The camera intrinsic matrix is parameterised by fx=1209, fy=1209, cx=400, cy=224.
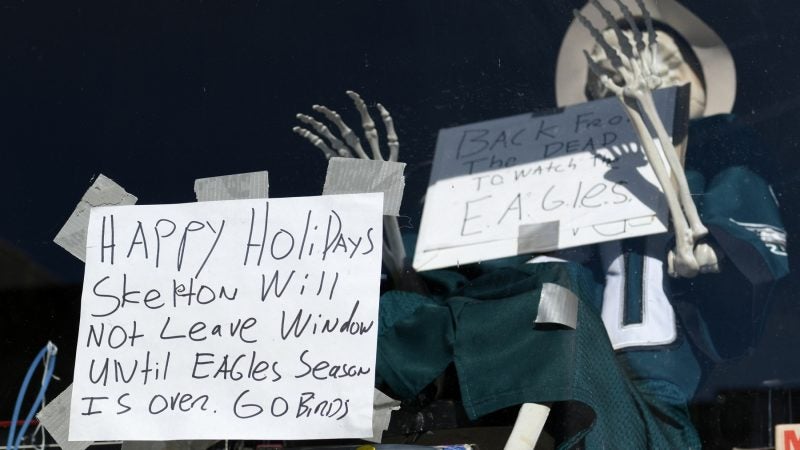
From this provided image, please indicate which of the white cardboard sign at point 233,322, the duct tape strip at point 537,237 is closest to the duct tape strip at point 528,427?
the white cardboard sign at point 233,322

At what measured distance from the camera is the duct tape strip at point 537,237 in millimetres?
2215

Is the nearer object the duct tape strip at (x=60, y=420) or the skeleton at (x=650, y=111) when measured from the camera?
the duct tape strip at (x=60, y=420)

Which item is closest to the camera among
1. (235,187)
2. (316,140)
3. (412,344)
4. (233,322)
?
(233,322)

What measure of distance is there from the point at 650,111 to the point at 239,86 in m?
0.77

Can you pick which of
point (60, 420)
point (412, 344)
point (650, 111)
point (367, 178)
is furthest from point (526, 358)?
point (60, 420)

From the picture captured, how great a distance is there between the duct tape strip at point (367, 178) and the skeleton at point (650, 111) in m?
0.62

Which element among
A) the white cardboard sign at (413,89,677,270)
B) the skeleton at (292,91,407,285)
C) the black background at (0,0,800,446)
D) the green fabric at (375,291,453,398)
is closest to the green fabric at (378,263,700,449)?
the green fabric at (375,291,453,398)

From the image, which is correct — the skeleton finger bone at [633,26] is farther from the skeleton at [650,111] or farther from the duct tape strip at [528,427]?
the duct tape strip at [528,427]

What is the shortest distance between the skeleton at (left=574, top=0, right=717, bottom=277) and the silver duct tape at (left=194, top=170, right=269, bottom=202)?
772mm

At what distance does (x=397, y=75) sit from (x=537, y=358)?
0.71m

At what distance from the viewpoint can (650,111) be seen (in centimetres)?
222

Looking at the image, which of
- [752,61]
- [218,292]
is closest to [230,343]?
[218,292]

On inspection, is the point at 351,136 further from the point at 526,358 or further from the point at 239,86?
the point at 526,358

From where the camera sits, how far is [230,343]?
5.43 feet
